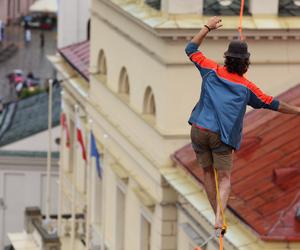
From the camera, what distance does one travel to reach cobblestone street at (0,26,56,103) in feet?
367

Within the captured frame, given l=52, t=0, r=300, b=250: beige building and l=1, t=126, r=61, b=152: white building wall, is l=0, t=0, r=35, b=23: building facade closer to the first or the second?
l=1, t=126, r=61, b=152: white building wall

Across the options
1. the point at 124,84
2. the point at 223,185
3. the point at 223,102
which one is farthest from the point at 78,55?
the point at 223,102

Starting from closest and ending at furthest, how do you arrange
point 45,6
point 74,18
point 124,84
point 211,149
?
point 211,149 → point 124,84 → point 74,18 → point 45,6

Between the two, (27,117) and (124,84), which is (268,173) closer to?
(124,84)

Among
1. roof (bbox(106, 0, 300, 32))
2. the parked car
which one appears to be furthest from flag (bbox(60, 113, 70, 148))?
the parked car

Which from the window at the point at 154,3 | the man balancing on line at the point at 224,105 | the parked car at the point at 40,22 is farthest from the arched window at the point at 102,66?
the parked car at the point at 40,22

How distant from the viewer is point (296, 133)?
40469 mm

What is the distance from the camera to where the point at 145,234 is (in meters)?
46.2

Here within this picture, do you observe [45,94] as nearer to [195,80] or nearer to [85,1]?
[85,1]

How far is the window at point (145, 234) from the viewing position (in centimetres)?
4597

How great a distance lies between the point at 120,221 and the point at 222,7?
8.40 metres

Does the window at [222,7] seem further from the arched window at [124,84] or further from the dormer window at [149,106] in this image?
→ the arched window at [124,84]

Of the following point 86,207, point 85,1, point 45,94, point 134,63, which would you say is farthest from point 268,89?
point 45,94

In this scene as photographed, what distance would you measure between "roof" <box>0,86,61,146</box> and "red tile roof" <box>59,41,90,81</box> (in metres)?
5.24
